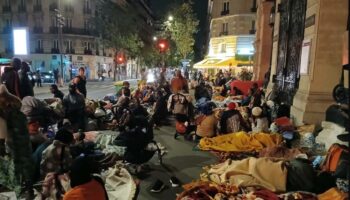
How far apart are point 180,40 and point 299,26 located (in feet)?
107

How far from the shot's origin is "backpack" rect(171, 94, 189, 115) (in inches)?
415

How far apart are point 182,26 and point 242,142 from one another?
36066 mm

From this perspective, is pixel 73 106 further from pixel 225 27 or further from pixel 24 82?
pixel 225 27

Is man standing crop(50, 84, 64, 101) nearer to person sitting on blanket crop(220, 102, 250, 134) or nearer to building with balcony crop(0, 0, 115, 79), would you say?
person sitting on blanket crop(220, 102, 250, 134)

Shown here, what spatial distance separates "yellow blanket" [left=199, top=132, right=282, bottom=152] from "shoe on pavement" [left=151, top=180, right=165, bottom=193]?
→ 253cm

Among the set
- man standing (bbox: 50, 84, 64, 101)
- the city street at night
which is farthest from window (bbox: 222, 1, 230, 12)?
man standing (bbox: 50, 84, 64, 101)

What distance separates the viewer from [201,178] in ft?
21.2

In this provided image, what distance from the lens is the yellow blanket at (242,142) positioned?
8086 millimetres

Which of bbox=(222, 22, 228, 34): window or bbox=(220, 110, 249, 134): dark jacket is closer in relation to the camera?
bbox=(220, 110, 249, 134): dark jacket

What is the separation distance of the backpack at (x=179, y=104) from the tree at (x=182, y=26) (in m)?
32.3

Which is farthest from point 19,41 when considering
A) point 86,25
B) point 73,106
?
point 86,25

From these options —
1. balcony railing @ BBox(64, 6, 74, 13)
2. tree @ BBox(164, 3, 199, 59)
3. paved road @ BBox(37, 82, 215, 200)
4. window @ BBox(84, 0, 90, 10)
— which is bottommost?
paved road @ BBox(37, 82, 215, 200)

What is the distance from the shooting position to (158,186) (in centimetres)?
603

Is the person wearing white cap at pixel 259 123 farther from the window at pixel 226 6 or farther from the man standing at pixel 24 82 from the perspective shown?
the window at pixel 226 6
